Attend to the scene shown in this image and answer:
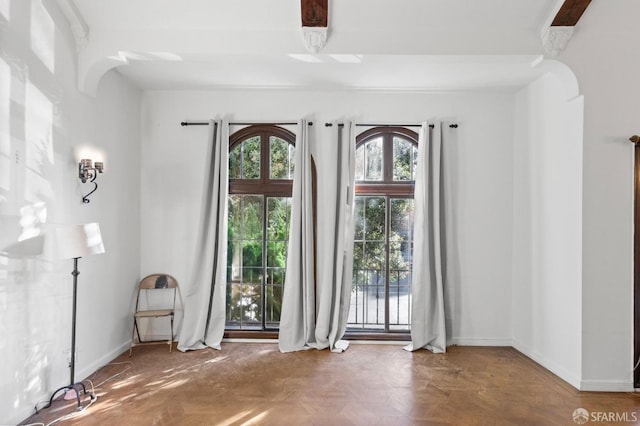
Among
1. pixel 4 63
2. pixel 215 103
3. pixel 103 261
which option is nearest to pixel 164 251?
pixel 103 261

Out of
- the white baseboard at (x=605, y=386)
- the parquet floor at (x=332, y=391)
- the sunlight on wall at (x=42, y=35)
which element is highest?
the sunlight on wall at (x=42, y=35)

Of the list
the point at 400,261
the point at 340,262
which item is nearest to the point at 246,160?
the point at 340,262

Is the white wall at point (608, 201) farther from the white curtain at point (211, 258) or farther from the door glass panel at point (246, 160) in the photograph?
the white curtain at point (211, 258)

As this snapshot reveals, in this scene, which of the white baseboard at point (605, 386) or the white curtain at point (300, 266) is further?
the white curtain at point (300, 266)

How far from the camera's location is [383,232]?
4.61 metres

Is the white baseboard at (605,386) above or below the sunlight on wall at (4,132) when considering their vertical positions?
below

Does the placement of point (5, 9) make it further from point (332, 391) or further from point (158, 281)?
point (332, 391)

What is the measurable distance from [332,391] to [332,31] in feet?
10.4

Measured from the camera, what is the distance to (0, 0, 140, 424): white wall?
264 cm

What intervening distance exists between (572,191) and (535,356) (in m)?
1.83

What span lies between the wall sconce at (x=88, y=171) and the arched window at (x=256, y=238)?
1.54 meters

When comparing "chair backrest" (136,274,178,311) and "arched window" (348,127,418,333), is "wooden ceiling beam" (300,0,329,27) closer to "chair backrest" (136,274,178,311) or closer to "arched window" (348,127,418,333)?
"arched window" (348,127,418,333)

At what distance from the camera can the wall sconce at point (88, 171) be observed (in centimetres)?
334

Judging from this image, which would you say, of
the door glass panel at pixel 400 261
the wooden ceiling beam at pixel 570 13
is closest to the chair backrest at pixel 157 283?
the door glass panel at pixel 400 261
